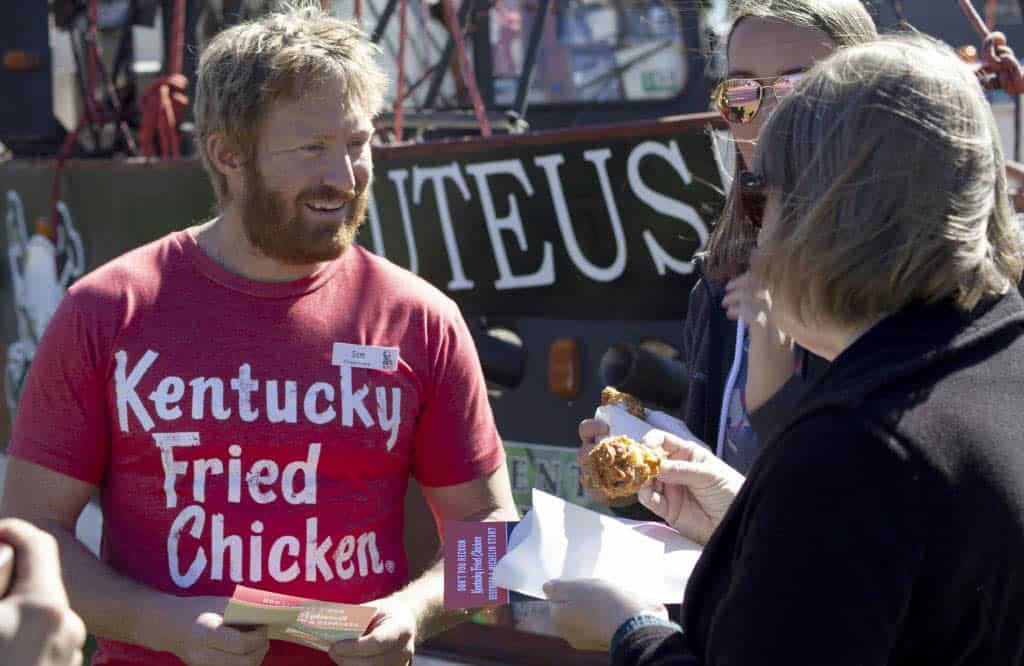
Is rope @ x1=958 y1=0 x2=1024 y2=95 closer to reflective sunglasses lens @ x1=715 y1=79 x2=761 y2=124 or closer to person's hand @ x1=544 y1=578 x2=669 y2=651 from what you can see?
reflective sunglasses lens @ x1=715 y1=79 x2=761 y2=124

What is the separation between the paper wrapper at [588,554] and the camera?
174 cm

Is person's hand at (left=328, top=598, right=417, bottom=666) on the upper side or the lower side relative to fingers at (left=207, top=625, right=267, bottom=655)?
lower

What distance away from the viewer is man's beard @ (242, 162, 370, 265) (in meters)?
2.26

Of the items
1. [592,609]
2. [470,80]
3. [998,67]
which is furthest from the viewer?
[470,80]

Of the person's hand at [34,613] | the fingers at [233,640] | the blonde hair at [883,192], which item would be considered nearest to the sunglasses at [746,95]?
the blonde hair at [883,192]

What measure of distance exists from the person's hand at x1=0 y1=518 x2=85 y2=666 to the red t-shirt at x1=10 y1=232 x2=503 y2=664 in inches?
36.0

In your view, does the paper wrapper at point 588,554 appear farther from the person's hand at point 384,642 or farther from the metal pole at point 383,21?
the metal pole at point 383,21

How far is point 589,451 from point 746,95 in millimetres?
666

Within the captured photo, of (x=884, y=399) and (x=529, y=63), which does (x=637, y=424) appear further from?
(x=529, y=63)

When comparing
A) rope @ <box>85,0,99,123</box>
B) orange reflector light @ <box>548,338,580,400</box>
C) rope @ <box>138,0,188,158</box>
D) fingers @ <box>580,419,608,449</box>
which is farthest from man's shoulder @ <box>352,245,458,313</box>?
rope @ <box>85,0,99,123</box>

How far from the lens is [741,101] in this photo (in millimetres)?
2301

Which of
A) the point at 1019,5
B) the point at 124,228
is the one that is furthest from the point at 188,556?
the point at 1019,5

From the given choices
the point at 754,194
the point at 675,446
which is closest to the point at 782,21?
the point at 675,446

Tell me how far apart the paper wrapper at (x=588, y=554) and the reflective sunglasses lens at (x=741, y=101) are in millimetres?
746
